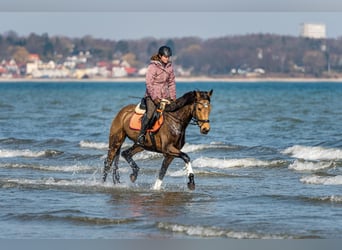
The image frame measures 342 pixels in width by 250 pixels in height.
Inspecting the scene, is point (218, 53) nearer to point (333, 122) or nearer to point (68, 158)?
point (333, 122)

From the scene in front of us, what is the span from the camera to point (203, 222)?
1430 cm

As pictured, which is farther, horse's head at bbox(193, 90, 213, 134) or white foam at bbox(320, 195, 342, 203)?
horse's head at bbox(193, 90, 213, 134)

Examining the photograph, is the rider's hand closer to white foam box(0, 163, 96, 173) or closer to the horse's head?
the horse's head

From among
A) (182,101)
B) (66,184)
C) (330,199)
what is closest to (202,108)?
(182,101)

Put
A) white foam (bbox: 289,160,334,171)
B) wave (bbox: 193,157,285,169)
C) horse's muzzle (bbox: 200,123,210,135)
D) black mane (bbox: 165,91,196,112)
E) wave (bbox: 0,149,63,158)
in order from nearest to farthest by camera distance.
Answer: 1. horse's muzzle (bbox: 200,123,210,135)
2. black mane (bbox: 165,91,196,112)
3. white foam (bbox: 289,160,334,171)
4. wave (bbox: 193,157,285,169)
5. wave (bbox: 0,149,63,158)

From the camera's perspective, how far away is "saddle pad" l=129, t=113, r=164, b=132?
1756 centimetres

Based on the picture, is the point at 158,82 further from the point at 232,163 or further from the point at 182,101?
the point at 232,163

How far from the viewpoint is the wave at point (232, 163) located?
2394cm

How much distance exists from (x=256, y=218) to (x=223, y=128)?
28.2 metres

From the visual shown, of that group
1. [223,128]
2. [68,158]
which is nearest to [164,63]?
[68,158]

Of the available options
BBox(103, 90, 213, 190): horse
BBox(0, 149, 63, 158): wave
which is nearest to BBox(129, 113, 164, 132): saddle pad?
BBox(103, 90, 213, 190): horse

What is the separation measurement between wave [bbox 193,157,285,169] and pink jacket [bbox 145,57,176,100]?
671cm

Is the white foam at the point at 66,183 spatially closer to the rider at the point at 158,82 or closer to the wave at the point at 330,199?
the rider at the point at 158,82

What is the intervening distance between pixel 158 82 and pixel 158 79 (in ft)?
0.21
